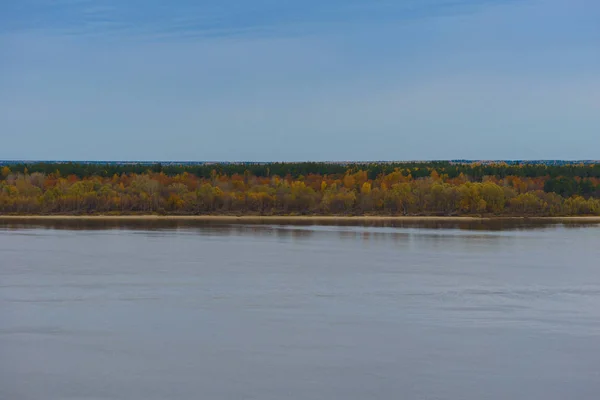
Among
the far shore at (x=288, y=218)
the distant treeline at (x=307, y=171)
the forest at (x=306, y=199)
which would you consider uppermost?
the distant treeline at (x=307, y=171)

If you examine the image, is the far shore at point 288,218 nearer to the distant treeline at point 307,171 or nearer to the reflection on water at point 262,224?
the reflection on water at point 262,224

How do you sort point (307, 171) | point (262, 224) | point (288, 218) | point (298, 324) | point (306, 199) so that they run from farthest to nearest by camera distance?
point (307, 171) → point (306, 199) → point (288, 218) → point (262, 224) → point (298, 324)

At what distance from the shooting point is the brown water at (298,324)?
11789 millimetres

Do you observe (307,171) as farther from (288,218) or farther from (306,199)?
(288,218)

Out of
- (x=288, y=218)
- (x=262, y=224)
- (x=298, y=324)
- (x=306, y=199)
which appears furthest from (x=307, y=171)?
(x=298, y=324)

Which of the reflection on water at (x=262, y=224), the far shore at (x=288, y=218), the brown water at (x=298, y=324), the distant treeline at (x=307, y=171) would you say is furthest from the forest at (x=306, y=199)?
the brown water at (x=298, y=324)

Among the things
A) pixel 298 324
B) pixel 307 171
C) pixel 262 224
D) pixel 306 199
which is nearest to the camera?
pixel 298 324

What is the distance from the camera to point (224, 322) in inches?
630

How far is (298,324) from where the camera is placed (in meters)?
15.7

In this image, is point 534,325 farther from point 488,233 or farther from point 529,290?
point 488,233

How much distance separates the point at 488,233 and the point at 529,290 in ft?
65.4

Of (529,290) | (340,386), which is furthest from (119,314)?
(529,290)

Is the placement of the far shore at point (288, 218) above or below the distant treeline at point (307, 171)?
below

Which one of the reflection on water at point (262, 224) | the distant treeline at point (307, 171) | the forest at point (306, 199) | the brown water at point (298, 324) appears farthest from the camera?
the distant treeline at point (307, 171)
